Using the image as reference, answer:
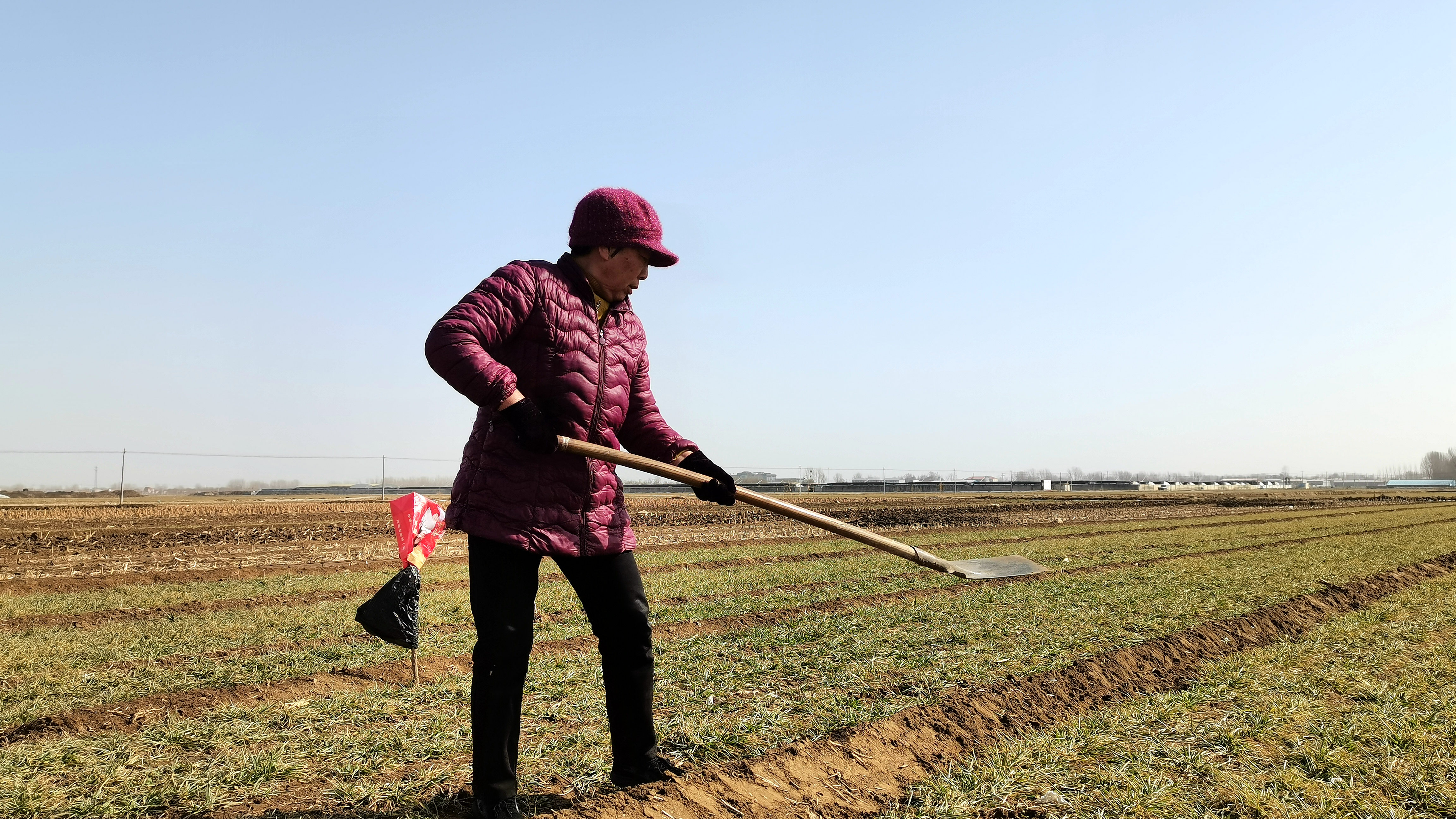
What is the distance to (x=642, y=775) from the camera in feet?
10.7

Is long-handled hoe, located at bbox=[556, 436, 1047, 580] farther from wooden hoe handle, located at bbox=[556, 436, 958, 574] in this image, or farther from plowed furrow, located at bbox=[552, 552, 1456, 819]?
plowed furrow, located at bbox=[552, 552, 1456, 819]

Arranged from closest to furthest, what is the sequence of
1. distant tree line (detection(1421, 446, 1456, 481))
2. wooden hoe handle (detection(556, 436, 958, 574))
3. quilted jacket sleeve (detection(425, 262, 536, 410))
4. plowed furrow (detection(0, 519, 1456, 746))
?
quilted jacket sleeve (detection(425, 262, 536, 410)) → wooden hoe handle (detection(556, 436, 958, 574)) → plowed furrow (detection(0, 519, 1456, 746)) → distant tree line (detection(1421, 446, 1456, 481))

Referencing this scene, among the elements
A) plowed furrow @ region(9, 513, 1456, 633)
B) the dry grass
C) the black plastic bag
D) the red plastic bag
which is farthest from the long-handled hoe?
plowed furrow @ region(9, 513, 1456, 633)

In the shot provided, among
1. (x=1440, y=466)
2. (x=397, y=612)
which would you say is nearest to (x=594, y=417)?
(x=397, y=612)

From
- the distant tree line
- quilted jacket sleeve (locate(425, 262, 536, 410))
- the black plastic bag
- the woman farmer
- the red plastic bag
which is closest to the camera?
quilted jacket sleeve (locate(425, 262, 536, 410))

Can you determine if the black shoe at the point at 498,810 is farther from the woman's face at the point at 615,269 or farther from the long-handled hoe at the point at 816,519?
the woman's face at the point at 615,269

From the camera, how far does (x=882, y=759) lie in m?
3.84

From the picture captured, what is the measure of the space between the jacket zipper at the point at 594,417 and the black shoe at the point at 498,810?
89 centimetres

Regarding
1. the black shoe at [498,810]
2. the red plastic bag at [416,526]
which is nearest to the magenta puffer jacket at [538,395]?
the black shoe at [498,810]

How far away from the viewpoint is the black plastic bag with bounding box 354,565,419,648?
4.64m

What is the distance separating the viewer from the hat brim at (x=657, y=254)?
3.06 m

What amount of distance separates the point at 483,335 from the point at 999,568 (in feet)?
11.9

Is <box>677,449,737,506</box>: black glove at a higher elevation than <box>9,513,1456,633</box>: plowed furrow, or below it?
higher

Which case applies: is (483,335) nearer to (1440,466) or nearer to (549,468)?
(549,468)
